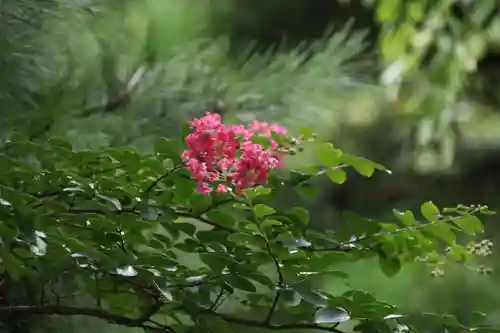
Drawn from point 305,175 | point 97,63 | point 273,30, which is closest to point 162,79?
point 97,63

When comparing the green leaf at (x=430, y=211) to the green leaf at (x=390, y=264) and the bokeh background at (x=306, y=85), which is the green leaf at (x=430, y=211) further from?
the bokeh background at (x=306, y=85)

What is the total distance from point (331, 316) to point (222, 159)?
101 millimetres

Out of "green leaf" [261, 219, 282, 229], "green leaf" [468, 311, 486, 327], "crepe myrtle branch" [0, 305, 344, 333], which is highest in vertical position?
"green leaf" [468, 311, 486, 327]

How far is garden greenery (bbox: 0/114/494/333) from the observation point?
383 millimetres

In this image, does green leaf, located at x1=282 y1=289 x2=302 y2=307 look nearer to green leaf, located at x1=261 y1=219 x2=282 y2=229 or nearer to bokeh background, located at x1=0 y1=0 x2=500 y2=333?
green leaf, located at x1=261 y1=219 x2=282 y2=229

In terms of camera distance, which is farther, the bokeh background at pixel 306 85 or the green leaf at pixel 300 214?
the bokeh background at pixel 306 85

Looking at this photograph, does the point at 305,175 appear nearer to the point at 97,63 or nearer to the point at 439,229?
the point at 439,229

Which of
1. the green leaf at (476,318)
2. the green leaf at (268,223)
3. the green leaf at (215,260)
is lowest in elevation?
the green leaf at (215,260)

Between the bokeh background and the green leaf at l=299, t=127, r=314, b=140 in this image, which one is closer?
the green leaf at l=299, t=127, r=314, b=140

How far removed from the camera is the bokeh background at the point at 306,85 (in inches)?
23.2

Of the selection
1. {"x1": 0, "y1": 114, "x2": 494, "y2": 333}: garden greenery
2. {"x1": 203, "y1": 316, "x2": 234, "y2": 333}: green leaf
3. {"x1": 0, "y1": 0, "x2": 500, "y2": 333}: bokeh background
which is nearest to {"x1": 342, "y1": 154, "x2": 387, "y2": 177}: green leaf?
{"x1": 0, "y1": 114, "x2": 494, "y2": 333}: garden greenery

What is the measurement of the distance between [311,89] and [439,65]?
19 centimetres

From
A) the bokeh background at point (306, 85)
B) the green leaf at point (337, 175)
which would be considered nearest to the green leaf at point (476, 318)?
the green leaf at point (337, 175)

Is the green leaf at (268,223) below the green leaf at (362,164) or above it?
below
